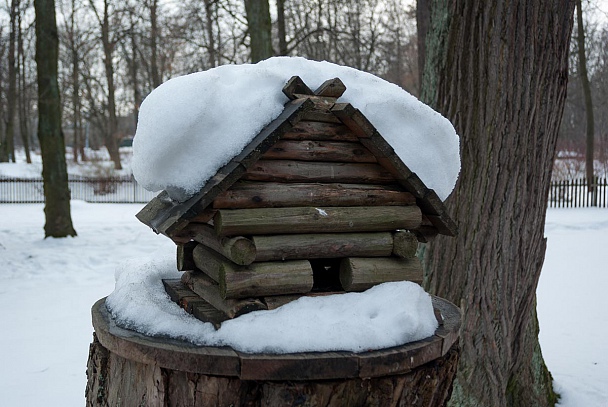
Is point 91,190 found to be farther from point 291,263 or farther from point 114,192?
point 291,263

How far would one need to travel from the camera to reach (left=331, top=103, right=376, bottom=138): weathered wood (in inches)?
76.0

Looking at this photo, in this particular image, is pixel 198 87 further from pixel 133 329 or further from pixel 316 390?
pixel 316 390

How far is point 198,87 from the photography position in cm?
193

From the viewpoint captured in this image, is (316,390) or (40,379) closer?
(316,390)

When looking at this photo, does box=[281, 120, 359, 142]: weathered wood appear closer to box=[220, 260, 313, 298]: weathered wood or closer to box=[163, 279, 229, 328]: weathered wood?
box=[220, 260, 313, 298]: weathered wood

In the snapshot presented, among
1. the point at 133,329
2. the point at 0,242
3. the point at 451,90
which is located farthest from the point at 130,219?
the point at 133,329

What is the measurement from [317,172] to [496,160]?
2.04 metres

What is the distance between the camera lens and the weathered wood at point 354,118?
193cm

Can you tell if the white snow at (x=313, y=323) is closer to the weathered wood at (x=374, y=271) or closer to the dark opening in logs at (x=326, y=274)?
the weathered wood at (x=374, y=271)

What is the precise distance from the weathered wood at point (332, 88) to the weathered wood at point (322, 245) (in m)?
0.51

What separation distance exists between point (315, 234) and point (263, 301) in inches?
12.1

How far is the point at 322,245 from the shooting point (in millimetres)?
2049

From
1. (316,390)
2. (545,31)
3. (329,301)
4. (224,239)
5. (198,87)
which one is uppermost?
(545,31)

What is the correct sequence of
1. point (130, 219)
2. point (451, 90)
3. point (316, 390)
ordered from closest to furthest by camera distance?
point (316, 390) < point (451, 90) < point (130, 219)
